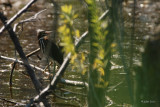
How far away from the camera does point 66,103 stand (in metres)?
4.54

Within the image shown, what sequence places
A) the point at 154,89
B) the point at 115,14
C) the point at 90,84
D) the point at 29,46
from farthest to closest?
the point at 29,46, the point at 90,84, the point at 115,14, the point at 154,89

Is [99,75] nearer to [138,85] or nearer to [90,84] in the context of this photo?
[90,84]

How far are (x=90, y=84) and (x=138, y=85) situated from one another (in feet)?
1.14

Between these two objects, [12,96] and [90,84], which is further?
[12,96]

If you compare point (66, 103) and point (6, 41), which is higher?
point (6, 41)

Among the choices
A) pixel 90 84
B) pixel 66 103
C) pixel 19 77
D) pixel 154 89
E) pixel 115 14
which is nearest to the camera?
pixel 154 89

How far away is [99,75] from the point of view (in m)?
2.21

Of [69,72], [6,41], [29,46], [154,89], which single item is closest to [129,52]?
[154,89]

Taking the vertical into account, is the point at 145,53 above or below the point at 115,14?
below

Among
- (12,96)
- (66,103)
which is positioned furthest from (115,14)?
(12,96)

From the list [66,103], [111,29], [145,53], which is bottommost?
[66,103]

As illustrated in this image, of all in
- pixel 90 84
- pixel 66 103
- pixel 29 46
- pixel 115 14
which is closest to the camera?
pixel 115 14

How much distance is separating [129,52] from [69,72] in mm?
3669

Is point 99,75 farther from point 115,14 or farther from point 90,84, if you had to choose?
point 115,14
